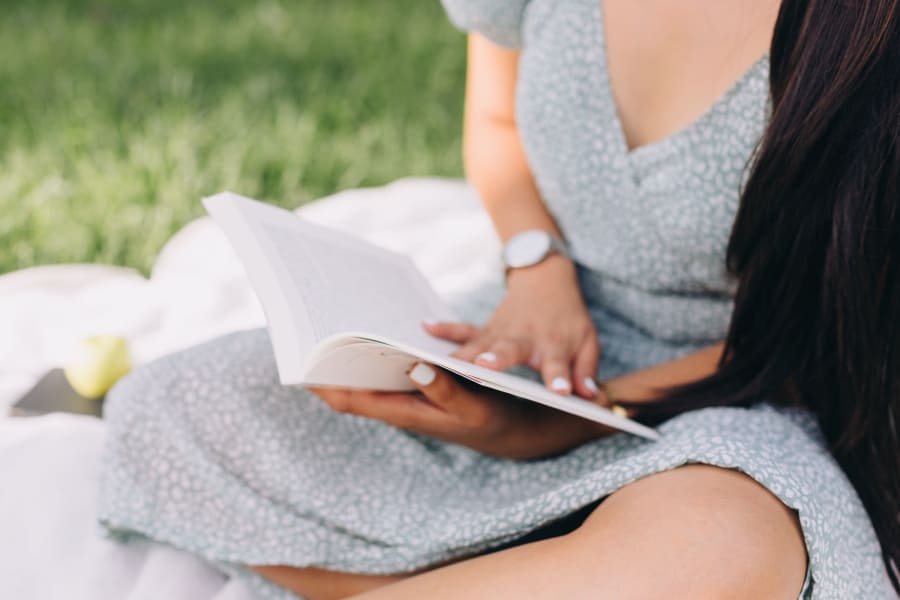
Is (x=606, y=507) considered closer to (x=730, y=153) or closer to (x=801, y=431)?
(x=801, y=431)

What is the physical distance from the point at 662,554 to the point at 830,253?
1.19ft

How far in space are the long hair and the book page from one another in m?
0.30

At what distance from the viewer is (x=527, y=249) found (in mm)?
1228

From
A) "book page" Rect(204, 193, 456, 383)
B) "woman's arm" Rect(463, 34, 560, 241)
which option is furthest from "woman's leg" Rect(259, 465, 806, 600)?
"woman's arm" Rect(463, 34, 560, 241)

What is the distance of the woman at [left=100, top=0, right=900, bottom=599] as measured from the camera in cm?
86

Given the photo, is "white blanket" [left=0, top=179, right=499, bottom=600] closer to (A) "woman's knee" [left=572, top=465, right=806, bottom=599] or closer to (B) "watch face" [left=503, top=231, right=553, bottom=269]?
(B) "watch face" [left=503, top=231, right=553, bottom=269]

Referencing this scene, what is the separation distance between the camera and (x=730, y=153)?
1.08 m

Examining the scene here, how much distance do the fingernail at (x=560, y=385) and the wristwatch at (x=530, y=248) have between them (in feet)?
0.72

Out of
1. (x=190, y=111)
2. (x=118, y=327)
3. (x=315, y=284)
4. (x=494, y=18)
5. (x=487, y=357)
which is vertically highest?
(x=494, y=18)

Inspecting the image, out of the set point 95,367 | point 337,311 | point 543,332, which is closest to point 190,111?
point 95,367

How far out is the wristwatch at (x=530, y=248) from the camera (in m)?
1.22

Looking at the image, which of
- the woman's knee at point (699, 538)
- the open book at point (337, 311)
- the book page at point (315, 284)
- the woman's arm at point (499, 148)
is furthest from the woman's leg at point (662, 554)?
the woman's arm at point (499, 148)

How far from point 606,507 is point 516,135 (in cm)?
69

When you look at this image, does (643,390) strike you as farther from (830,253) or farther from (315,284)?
(315,284)
